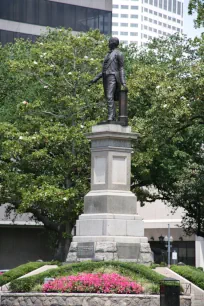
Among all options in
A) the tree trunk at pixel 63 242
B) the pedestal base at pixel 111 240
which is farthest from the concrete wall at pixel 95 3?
the pedestal base at pixel 111 240

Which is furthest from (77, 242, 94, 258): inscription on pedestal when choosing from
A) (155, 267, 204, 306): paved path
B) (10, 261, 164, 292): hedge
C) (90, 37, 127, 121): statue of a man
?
(90, 37, 127, 121): statue of a man

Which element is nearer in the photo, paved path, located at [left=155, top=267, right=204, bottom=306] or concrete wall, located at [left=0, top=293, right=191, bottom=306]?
concrete wall, located at [left=0, top=293, right=191, bottom=306]

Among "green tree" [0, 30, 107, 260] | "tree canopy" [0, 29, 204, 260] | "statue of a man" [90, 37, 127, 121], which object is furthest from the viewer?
"green tree" [0, 30, 107, 260]

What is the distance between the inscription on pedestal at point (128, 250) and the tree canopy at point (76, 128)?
11.7 metres

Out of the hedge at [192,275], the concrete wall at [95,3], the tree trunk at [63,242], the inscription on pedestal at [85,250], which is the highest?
the concrete wall at [95,3]

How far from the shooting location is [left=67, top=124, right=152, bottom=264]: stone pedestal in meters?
27.8

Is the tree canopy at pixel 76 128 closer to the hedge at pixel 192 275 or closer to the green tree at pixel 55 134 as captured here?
the green tree at pixel 55 134

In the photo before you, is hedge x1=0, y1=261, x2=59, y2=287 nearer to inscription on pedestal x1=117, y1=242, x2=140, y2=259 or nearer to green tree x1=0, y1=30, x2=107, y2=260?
inscription on pedestal x1=117, y1=242, x2=140, y2=259

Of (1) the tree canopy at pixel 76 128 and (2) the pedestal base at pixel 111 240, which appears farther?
(1) the tree canopy at pixel 76 128

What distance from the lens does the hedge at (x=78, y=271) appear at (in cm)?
2527

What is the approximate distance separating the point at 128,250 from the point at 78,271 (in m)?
2.57

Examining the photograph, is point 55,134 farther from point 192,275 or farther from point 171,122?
point 192,275

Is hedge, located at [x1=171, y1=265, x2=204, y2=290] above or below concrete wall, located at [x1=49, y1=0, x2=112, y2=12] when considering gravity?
below

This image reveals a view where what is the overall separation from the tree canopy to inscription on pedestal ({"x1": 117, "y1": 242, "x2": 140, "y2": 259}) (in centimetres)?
1168
